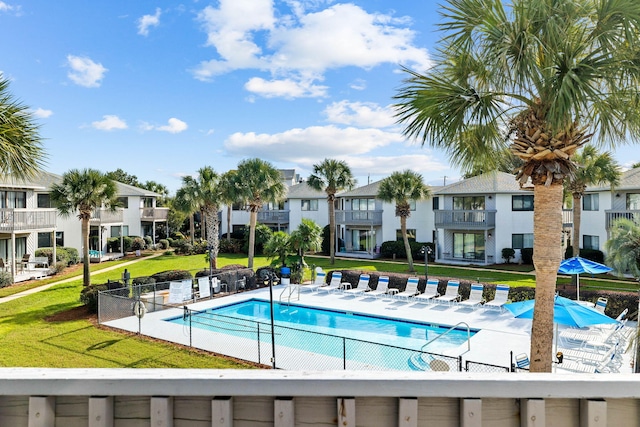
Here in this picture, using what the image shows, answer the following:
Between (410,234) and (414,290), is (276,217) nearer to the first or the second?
(410,234)

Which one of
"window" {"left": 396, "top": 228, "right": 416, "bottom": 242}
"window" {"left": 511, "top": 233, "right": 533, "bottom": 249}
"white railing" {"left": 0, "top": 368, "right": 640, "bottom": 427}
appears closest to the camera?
"white railing" {"left": 0, "top": 368, "right": 640, "bottom": 427}

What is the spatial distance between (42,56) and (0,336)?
405 inches

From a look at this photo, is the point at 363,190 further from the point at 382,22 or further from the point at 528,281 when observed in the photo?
the point at 382,22

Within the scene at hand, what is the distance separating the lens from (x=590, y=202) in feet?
101

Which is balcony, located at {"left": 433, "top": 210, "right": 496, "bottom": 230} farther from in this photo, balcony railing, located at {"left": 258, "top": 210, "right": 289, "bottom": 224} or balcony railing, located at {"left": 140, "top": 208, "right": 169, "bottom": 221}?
balcony railing, located at {"left": 140, "top": 208, "right": 169, "bottom": 221}

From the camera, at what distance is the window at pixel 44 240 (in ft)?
102

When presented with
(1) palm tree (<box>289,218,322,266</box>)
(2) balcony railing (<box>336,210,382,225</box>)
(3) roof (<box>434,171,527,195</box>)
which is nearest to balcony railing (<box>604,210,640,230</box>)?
(3) roof (<box>434,171,527,195</box>)

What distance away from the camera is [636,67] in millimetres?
6836

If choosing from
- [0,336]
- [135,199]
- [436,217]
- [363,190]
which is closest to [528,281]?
[436,217]

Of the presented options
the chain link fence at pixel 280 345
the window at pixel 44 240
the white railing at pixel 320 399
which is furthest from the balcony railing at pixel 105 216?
the white railing at pixel 320 399

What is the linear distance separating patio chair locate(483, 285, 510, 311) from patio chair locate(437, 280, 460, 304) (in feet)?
4.74

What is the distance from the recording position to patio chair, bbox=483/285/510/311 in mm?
19375

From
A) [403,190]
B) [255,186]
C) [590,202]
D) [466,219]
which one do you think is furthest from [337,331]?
[590,202]

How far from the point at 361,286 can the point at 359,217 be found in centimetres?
1692
